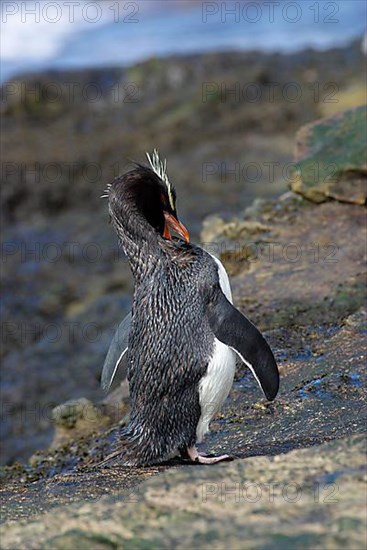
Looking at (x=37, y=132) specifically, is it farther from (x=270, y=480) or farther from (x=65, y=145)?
(x=270, y=480)

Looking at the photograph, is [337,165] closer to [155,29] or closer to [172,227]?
[172,227]

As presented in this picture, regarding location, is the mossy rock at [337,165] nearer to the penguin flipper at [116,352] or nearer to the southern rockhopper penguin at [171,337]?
the penguin flipper at [116,352]

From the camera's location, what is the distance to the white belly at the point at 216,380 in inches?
198

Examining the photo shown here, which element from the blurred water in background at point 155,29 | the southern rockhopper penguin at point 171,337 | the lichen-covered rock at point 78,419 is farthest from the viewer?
the blurred water in background at point 155,29

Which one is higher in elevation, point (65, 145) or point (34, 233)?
point (65, 145)

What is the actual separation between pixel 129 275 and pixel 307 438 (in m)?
5.88

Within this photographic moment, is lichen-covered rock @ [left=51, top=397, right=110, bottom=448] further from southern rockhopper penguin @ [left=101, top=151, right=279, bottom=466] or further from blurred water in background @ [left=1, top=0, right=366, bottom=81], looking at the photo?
blurred water in background @ [left=1, top=0, right=366, bottom=81]

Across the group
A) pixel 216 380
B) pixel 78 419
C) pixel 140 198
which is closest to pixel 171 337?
pixel 216 380

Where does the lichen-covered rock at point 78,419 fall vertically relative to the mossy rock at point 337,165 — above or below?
below

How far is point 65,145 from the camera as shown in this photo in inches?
579

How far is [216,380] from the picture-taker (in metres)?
5.05

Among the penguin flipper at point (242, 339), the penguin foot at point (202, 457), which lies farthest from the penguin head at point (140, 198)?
the penguin foot at point (202, 457)

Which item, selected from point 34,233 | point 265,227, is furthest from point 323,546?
point 34,233

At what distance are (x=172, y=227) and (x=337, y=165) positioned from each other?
11.3 feet
